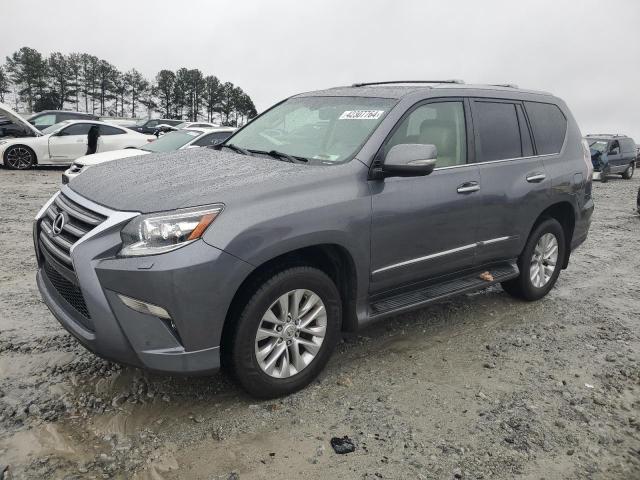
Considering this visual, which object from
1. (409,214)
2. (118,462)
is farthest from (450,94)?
(118,462)

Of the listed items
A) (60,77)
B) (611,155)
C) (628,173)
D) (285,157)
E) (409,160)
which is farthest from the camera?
(60,77)

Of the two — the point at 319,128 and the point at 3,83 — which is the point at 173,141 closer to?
the point at 319,128

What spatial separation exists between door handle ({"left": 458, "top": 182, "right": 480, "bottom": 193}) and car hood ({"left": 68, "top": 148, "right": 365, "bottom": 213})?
943 mm

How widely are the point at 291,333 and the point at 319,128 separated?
1509mm

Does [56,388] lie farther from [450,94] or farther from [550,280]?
[550,280]

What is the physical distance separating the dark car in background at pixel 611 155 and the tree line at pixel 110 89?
83465 millimetres

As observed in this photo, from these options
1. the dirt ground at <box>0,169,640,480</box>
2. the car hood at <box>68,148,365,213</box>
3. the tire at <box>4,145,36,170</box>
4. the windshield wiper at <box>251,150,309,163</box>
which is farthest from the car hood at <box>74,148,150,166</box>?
the windshield wiper at <box>251,150,309,163</box>

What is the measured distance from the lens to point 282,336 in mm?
3131

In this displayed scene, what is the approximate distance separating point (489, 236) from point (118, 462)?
3038 mm

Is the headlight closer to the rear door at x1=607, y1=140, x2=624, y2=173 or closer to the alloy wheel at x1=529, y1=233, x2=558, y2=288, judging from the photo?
the alloy wheel at x1=529, y1=233, x2=558, y2=288

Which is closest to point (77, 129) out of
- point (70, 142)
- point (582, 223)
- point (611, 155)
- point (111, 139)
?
point (70, 142)

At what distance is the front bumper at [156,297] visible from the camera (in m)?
2.64

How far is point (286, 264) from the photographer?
10.2 ft

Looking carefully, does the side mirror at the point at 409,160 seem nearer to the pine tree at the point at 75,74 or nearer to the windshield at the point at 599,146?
the windshield at the point at 599,146
